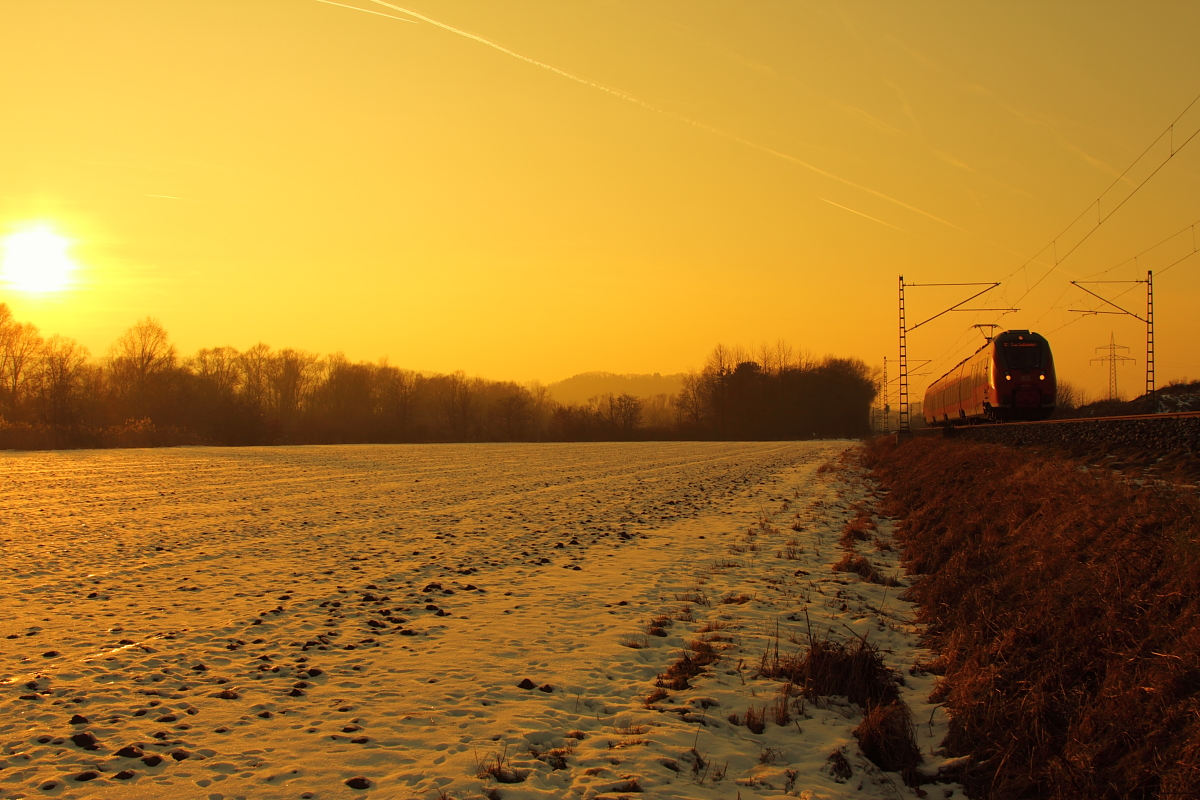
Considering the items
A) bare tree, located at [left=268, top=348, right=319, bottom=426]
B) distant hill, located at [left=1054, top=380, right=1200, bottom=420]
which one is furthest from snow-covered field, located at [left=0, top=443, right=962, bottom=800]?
bare tree, located at [left=268, top=348, right=319, bottom=426]

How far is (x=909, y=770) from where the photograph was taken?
6.49 metres

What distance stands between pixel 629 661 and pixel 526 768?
307 cm

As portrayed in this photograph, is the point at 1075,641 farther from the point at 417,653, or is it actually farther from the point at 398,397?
the point at 398,397

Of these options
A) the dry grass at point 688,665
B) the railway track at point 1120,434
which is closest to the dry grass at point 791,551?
the dry grass at point 688,665

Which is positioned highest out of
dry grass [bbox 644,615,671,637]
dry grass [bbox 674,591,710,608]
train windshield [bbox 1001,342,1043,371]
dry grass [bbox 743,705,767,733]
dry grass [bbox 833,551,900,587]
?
train windshield [bbox 1001,342,1043,371]

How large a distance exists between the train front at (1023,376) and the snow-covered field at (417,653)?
20.9m

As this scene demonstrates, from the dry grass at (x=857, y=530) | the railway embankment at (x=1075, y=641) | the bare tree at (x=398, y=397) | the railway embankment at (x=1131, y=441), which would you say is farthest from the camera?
the bare tree at (x=398, y=397)

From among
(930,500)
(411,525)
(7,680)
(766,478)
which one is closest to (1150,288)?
(766,478)

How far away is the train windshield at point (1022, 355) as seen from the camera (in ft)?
123

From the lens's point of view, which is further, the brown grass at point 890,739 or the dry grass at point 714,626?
the dry grass at point 714,626

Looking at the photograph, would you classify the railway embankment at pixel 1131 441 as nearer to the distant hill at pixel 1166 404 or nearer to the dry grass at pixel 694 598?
the dry grass at pixel 694 598

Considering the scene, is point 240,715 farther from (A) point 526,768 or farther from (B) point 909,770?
(B) point 909,770

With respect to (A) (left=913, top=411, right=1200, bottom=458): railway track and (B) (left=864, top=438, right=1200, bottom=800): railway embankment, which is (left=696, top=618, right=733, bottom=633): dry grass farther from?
(A) (left=913, top=411, right=1200, bottom=458): railway track

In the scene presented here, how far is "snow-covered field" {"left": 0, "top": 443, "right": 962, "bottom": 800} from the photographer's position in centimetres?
623
